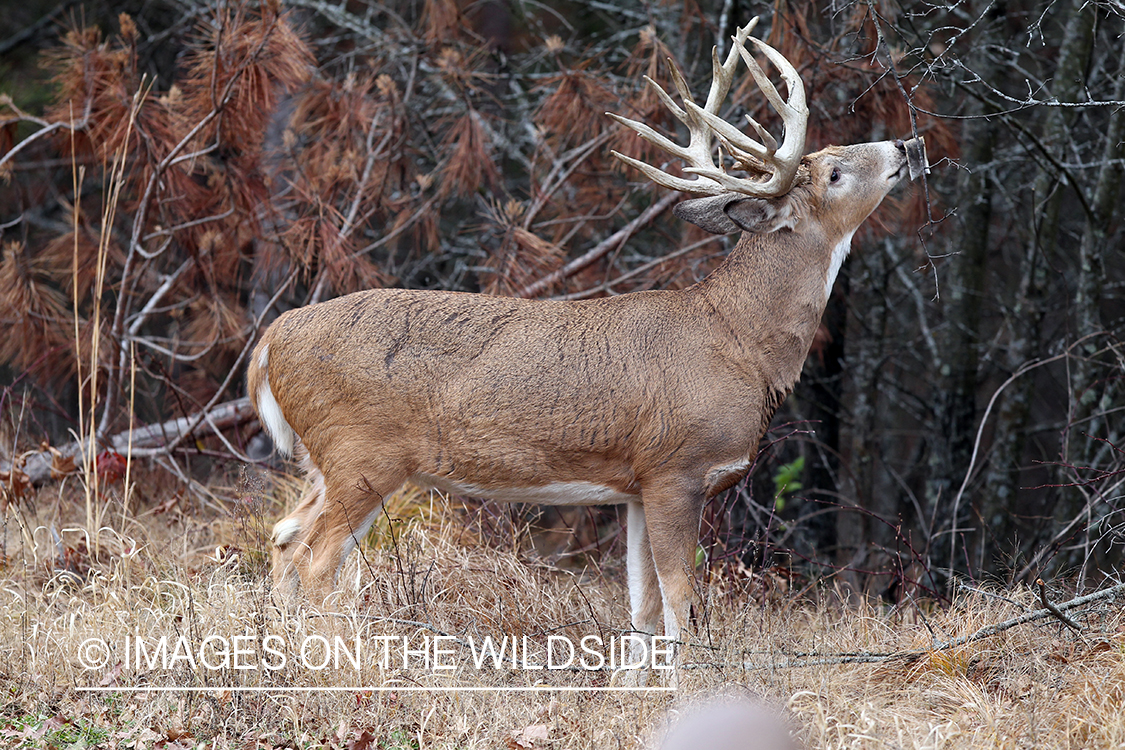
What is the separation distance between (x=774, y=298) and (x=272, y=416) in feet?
7.67

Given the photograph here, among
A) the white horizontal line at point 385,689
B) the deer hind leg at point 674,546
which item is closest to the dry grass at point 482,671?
the white horizontal line at point 385,689

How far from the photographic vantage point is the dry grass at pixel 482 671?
3777 mm

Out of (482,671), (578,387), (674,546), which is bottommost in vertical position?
(482,671)

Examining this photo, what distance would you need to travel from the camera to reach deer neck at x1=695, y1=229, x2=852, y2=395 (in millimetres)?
4699

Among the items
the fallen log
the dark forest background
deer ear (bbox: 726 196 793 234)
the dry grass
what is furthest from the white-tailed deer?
the fallen log

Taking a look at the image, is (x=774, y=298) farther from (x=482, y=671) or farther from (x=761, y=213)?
(x=482, y=671)

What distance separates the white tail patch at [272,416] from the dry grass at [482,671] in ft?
1.42

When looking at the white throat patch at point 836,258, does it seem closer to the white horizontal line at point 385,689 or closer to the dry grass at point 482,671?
the dry grass at point 482,671

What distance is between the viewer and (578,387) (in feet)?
14.8

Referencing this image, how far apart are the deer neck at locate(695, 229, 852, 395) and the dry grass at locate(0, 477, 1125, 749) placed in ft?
3.66

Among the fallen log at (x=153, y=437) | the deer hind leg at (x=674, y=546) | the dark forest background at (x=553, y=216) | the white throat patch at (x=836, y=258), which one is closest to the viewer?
the deer hind leg at (x=674, y=546)

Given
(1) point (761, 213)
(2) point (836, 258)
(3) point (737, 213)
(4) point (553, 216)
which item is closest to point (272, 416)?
(3) point (737, 213)

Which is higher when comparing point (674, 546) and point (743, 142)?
point (743, 142)

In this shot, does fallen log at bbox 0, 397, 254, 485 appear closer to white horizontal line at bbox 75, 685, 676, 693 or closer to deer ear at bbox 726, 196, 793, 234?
white horizontal line at bbox 75, 685, 676, 693
